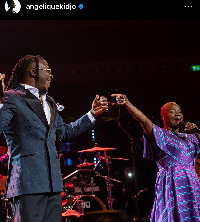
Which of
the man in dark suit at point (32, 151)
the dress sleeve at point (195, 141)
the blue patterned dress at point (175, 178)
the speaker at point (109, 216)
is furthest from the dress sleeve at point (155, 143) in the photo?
the speaker at point (109, 216)

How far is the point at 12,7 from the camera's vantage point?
5746 millimetres

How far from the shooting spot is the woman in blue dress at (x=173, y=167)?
398 cm

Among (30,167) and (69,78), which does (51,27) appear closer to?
(69,78)

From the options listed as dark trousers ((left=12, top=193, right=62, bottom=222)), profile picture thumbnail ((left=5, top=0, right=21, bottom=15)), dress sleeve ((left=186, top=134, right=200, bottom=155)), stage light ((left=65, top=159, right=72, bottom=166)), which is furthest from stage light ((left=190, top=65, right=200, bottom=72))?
dark trousers ((left=12, top=193, right=62, bottom=222))

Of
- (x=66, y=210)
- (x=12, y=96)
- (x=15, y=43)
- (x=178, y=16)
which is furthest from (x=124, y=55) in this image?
(x=12, y=96)

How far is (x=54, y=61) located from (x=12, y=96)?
6572mm

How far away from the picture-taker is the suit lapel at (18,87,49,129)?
282 centimetres

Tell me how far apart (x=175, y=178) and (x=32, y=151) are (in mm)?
1906

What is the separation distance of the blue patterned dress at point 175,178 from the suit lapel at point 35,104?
1.64m

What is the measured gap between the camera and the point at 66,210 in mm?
7027

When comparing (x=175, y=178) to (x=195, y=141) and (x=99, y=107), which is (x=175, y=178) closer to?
(x=195, y=141)

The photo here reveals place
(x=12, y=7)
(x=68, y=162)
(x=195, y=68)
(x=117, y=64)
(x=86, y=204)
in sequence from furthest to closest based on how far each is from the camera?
(x=195, y=68)
(x=117, y=64)
(x=68, y=162)
(x=86, y=204)
(x=12, y=7)

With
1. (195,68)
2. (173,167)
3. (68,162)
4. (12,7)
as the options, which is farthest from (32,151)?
(195,68)

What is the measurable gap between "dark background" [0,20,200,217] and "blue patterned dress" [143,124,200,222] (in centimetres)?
461
